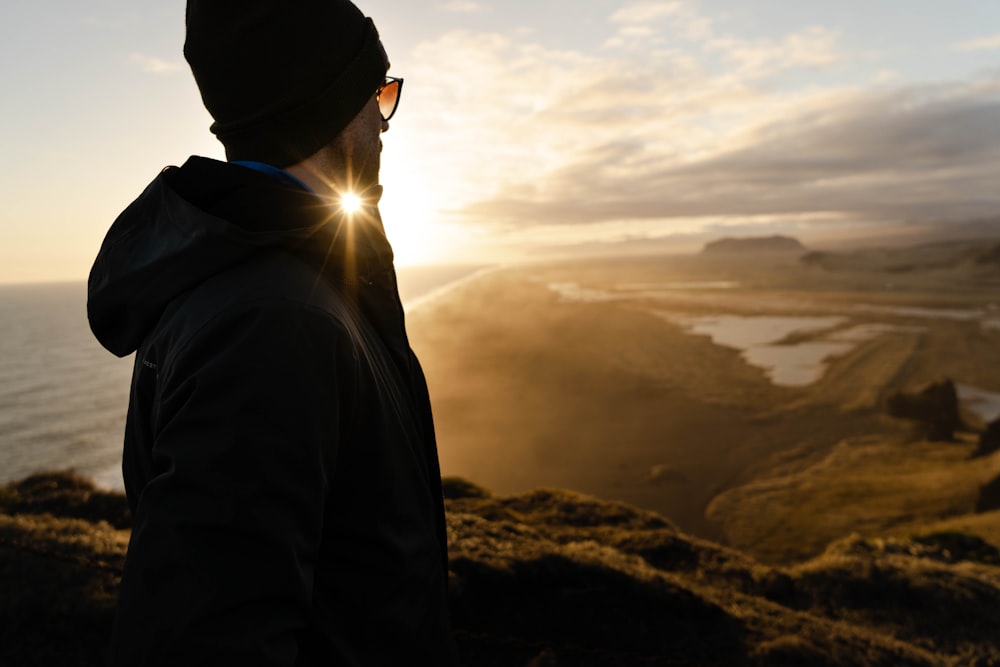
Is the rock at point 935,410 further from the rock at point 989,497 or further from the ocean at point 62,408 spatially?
the ocean at point 62,408

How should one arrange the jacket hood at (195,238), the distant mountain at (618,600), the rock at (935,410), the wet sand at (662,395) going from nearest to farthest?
the jacket hood at (195,238), the distant mountain at (618,600), the wet sand at (662,395), the rock at (935,410)

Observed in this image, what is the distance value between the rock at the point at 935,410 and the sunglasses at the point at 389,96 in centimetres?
2746

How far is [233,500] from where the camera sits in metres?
1.06

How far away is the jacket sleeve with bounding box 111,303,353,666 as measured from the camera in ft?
3.36

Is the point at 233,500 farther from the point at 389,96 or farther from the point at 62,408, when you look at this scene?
the point at 62,408

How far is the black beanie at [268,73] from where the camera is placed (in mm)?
1580

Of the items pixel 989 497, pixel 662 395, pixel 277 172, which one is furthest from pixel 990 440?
pixel 277 172

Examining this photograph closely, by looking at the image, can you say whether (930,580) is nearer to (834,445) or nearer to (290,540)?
(290,540)

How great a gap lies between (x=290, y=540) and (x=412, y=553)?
0.40 m

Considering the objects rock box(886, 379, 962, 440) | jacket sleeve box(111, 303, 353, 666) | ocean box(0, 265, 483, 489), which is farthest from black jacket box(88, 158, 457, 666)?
ocean box(0, 265, 483, 489)

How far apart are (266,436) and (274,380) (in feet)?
0.35

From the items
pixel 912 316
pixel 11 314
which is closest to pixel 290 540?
pixel 912 316

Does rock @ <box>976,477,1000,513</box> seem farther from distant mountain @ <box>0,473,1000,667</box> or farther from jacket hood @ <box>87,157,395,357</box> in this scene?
jacket hood @ <box>87,157,395,357</box>

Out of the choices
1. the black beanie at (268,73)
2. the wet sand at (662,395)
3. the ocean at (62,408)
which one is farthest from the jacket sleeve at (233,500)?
the ocean at (62,408)
